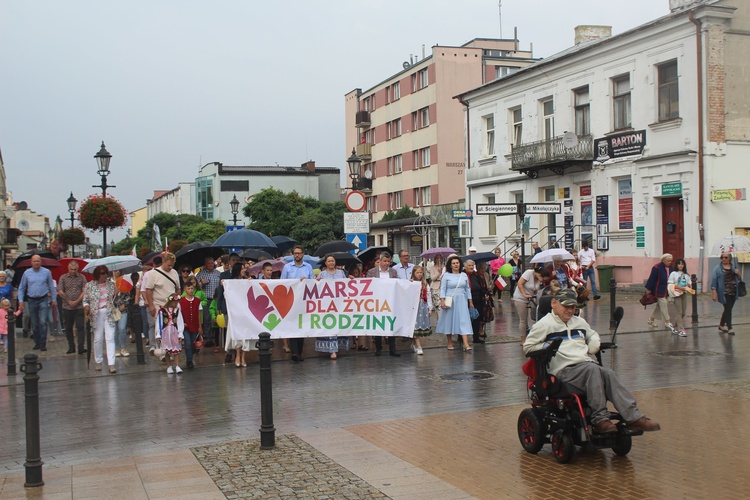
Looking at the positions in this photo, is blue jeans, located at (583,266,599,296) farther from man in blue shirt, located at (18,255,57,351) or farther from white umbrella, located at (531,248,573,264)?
man in blue shirt, located at (18,255,57,351)

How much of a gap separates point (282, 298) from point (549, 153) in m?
22.0

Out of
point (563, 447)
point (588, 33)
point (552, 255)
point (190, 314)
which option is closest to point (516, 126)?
point (588, 33)

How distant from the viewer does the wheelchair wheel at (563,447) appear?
7.17 meters

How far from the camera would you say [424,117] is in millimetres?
59625

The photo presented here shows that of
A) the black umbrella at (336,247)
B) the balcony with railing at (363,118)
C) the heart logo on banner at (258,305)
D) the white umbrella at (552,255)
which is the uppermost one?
the balcony with railing at (363,118)

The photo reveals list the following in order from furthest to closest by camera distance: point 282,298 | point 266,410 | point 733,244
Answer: point 733,244, point 282,298, point 266,410

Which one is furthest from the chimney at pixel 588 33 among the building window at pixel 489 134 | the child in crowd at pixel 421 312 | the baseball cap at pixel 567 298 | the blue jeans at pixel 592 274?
the baseball cap at pixel 567 298

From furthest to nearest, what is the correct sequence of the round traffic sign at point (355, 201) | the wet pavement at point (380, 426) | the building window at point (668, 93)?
the building window at point (668, 93) → the round traffic sign at point (355, 201) → the wet pavement at point (380, 426)

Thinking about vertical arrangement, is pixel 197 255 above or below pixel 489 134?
below

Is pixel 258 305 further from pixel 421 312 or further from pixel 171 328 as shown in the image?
pixel 421 312

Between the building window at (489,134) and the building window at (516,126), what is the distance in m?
1.74

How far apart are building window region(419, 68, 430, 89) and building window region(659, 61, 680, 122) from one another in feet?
98.5

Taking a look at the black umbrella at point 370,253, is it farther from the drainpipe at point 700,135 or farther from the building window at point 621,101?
the building window at point 621,101

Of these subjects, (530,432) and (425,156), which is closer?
(530,432)
